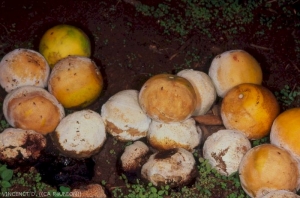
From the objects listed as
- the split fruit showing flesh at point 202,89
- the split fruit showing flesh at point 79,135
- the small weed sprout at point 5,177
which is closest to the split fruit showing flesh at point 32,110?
the split fruit showing flesh at point 79,135

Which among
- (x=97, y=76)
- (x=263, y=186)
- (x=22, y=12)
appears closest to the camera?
(x=263, y=186)

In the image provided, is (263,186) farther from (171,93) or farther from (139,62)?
(139,62)

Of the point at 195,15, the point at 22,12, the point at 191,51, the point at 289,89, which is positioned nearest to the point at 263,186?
the point at 289,89

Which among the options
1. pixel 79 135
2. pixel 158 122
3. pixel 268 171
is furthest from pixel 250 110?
pixel 79 135

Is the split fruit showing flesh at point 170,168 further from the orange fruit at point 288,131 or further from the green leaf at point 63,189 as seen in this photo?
the orange fruit at point 288,131

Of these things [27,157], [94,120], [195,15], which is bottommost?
[27,157]

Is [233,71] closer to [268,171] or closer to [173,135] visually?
[173,135]

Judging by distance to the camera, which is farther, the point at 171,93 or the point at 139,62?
the point at 139,62
